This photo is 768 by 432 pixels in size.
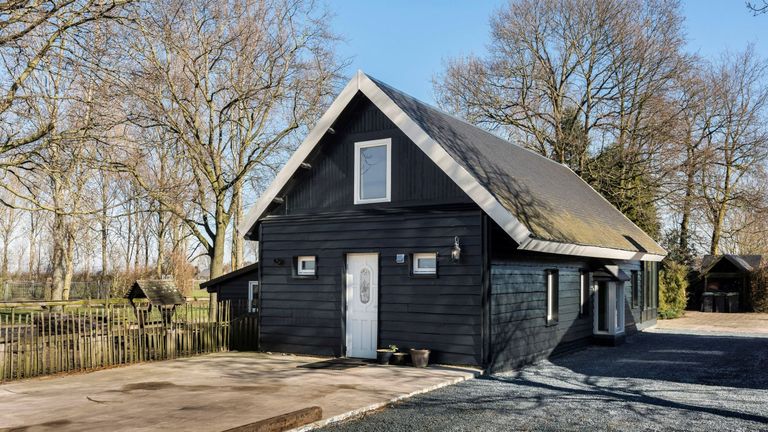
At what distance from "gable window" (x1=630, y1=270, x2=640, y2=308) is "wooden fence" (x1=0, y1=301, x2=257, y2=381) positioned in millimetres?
12703

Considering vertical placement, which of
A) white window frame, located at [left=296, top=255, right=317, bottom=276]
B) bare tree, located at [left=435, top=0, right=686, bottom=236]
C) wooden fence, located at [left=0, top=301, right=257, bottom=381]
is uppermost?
bare tree, located at [left=435, top=0, right=686, bottom=236]

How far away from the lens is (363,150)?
46.4ft

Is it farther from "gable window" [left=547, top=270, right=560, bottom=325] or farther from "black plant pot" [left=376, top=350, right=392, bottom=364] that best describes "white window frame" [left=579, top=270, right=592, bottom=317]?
"black plant pot" [left=376, top=350, right=392, bottom=364]

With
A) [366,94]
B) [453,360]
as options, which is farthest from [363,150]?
[453,360]

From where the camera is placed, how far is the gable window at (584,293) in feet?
55.3

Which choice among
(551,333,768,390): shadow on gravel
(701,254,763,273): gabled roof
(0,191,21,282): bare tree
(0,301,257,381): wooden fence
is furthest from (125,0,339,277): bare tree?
(0,191,21,282): bare tree

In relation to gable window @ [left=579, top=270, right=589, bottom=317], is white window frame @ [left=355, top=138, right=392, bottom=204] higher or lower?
higher

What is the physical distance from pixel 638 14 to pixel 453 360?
21544mm

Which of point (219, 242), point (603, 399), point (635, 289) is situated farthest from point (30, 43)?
point (635, 289)

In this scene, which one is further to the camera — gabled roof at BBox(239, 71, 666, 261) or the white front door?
the white front door

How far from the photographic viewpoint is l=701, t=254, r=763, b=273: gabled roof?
1275 inches

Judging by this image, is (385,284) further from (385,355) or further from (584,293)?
(584,293)

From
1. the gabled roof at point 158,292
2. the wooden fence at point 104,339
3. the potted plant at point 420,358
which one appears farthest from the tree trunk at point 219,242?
the potted plant at point 420,358

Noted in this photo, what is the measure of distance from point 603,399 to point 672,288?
2205 cm
